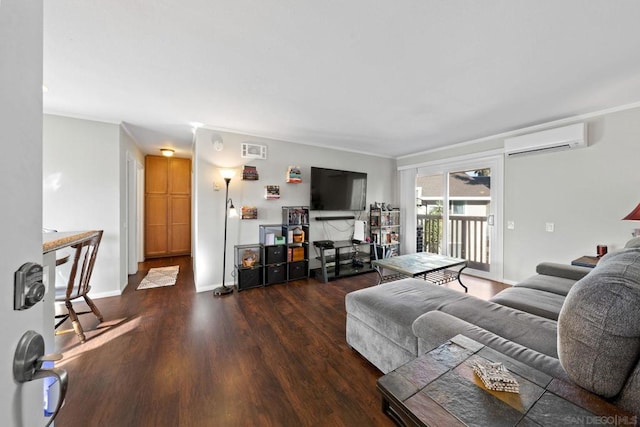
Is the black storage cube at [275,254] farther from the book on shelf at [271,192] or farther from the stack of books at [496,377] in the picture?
the stack of books at [496,377]

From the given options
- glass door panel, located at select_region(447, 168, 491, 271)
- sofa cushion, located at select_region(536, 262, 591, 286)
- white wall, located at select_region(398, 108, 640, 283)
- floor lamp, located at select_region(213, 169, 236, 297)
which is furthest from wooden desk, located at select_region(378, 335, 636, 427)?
glass door panel, located at select_region(447, 168, 491, 271)

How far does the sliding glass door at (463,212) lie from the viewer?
390cm

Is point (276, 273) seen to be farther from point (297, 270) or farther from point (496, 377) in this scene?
point (496, 377)

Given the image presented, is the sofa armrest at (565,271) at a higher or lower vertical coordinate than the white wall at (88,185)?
lower

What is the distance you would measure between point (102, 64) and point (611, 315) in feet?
11.1

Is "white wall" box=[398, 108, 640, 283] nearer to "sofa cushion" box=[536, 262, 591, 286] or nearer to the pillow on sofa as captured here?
"sofa cushion" box=[536, 262, 591, 286]

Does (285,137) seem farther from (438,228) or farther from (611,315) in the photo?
(611,315)

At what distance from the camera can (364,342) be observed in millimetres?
1895

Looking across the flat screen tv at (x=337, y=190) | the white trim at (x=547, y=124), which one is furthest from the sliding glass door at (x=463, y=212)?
the flat screen tv at (x=337, y=190)

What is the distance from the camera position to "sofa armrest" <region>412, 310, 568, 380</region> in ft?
3.39

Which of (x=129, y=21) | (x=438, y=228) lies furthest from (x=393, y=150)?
(x=129, y=21)

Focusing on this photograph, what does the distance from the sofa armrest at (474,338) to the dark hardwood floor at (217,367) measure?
580 millimetres

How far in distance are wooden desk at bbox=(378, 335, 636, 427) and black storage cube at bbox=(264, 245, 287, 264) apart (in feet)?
9.78

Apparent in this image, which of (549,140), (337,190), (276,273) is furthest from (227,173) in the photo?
(549,140)
